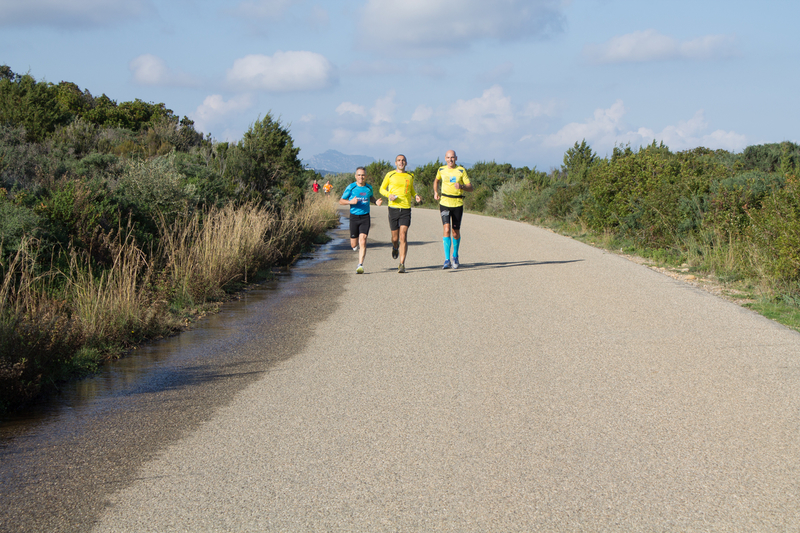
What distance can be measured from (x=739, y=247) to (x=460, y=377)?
8089mm

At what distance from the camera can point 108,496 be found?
3600 mm

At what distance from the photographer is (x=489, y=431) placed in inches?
177

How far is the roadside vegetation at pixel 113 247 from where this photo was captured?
607cm

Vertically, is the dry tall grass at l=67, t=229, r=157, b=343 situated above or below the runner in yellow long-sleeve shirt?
below

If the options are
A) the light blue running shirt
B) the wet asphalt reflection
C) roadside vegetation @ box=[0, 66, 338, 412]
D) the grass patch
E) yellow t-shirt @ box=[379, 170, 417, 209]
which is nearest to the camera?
the wet asphalt reflection

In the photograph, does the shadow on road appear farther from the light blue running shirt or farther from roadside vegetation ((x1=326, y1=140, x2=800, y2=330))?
roadside vegetation ((x1=326, y1=140, x2=800, y2=330))

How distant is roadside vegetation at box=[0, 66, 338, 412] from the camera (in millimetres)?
6066

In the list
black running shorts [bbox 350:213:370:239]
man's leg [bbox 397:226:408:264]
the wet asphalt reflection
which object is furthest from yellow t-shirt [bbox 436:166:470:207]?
the wet asphalt reflection

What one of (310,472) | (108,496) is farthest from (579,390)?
(108,496)

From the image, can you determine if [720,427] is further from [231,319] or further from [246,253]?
[246,253]

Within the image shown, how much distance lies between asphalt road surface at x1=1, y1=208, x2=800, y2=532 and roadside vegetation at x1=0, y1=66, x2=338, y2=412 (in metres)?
1.47

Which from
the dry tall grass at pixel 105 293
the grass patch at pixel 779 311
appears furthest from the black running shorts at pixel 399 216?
the grass patch at pixel 779 311

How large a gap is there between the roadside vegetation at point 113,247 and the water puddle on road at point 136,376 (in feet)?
0.62

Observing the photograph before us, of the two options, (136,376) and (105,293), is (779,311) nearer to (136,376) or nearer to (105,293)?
(136,376)
